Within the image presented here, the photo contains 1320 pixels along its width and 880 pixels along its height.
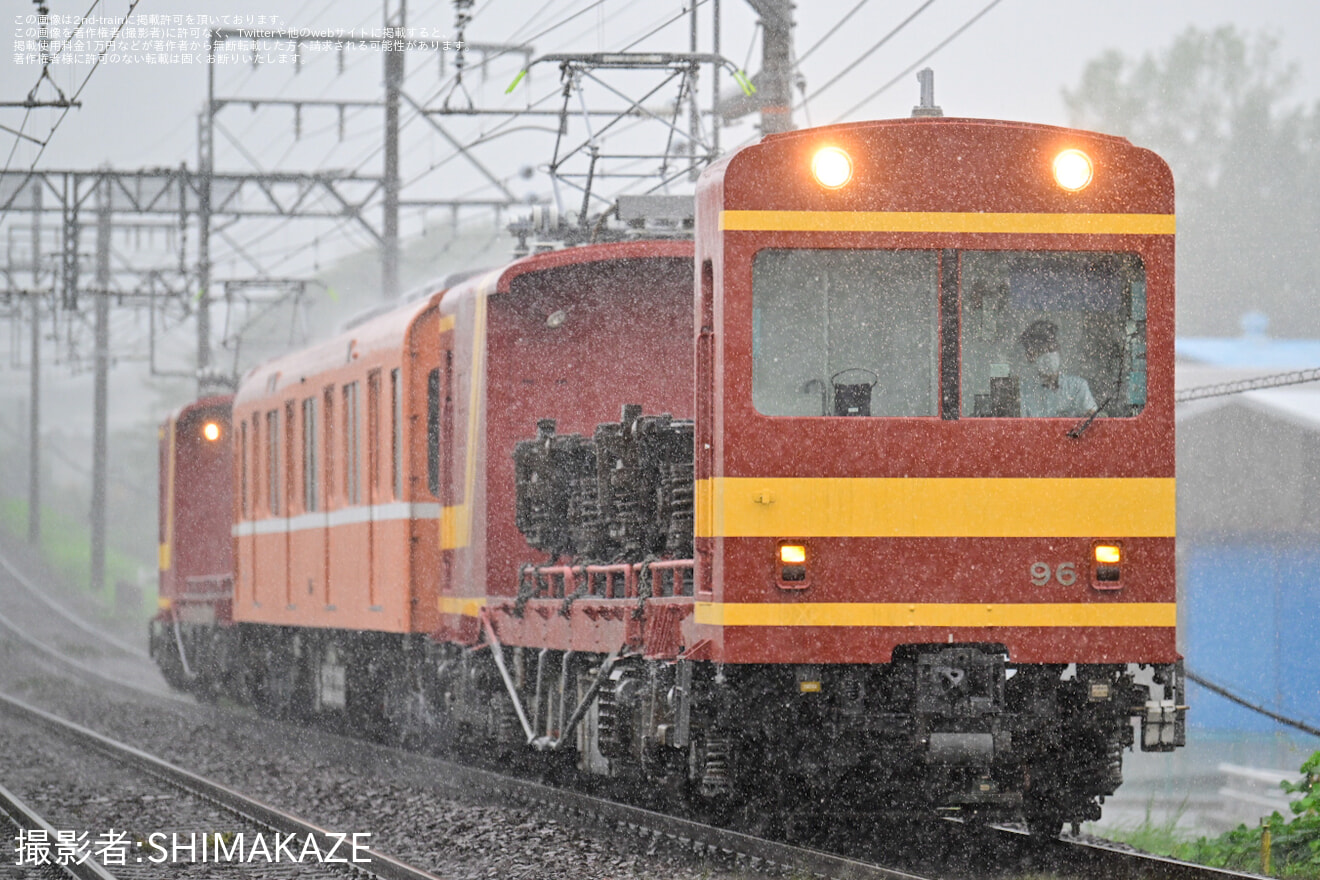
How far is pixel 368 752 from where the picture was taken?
56.3 feet

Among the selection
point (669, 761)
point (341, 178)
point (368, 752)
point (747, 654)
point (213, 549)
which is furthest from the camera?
point (341, 178)

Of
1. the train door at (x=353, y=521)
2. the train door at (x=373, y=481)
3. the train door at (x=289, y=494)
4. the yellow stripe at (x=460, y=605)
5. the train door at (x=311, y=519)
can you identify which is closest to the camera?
the yellow stripe at (x=460, y=605)

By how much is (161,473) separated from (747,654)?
62.3ft

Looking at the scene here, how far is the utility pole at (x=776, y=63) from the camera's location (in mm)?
14680

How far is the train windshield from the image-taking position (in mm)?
9359

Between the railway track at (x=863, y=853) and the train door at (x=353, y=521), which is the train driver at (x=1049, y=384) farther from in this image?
the train door at (x=353, y=521)

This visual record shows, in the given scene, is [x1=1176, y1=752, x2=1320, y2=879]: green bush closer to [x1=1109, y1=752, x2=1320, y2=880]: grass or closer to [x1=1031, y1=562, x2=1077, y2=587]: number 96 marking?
[x1=1109, y1=752, x2=1320, y2=880]: grass

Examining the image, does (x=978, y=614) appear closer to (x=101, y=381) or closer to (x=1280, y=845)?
(x=1280, y=845)

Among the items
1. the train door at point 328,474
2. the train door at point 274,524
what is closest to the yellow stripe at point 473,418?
the train door at point 328,474

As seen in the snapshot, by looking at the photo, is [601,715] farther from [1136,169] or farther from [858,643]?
[1136,169]

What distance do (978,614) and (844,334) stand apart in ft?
4.44

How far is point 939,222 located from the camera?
9.45 m

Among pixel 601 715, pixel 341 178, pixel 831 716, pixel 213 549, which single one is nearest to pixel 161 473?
pixel 213 549

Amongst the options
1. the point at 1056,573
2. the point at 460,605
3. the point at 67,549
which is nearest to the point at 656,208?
the point at 460,605
